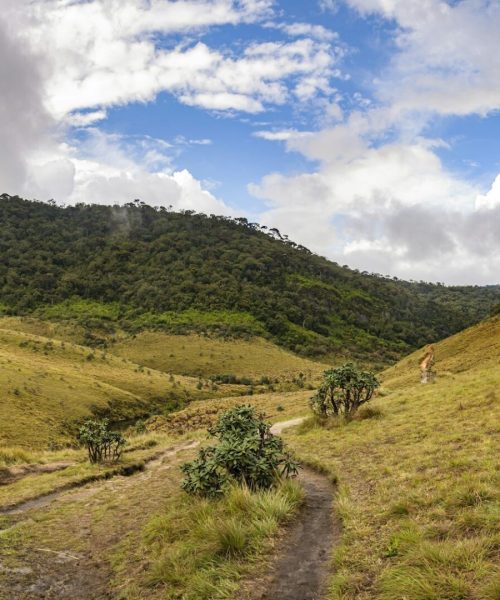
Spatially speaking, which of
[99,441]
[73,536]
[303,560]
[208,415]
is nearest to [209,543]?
[303,560]

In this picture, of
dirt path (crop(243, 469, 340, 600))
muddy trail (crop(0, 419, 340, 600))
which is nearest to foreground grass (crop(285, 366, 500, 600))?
dirt path (crop(243, 469, 340, 600))

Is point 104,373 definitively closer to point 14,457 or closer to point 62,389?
point 62,389

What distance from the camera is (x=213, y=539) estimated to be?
353 inches

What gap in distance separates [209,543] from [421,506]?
395 cm

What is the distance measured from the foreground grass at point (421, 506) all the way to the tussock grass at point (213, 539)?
55.9 inches

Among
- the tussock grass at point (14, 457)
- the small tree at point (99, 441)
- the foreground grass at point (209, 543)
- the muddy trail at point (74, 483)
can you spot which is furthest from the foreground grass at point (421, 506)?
the tussock grass at point (14, 457)

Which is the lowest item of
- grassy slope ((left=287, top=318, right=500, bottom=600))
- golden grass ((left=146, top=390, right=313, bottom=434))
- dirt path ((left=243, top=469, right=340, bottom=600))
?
golden grass ((left=146, top=390, right=313, bottom=434))

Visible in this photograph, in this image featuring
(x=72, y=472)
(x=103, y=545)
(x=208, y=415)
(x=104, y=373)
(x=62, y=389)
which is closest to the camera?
(x=103, y=545)

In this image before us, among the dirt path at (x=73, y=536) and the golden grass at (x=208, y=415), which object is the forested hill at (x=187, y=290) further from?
the dirt path at (x=73, y=536)

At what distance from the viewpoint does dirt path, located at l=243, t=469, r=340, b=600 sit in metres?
7.22

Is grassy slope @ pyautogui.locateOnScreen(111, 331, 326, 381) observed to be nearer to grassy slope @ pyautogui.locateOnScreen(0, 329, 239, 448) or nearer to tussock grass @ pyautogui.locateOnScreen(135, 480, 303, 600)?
grassy slope @ pyautogui.locateOnScreen(0, 329, 239, 448)

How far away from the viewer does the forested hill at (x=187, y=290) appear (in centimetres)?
13775

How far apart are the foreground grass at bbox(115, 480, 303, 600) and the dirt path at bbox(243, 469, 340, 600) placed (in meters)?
0.30

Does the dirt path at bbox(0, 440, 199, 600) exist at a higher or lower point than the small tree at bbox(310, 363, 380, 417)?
lower
